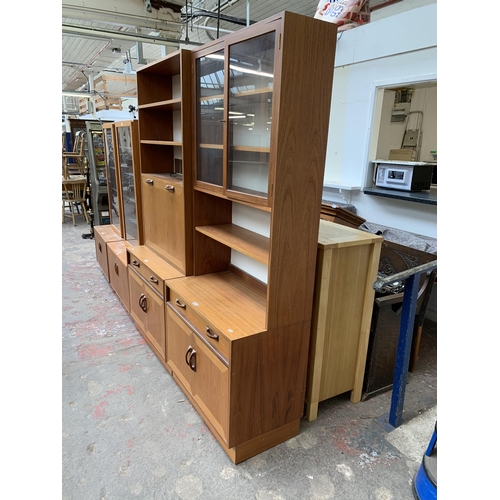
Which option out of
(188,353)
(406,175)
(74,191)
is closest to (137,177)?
(188,353)

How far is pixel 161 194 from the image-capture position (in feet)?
8.48

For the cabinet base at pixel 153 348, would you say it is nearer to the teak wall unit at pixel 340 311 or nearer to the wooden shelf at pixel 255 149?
the teak wall unit at pixel 340 311

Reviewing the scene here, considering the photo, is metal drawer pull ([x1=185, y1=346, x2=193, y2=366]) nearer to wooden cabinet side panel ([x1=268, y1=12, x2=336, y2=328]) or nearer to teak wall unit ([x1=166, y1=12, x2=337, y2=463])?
teak wall unit ([x1=166, y1=12, x2=337, y2=463])

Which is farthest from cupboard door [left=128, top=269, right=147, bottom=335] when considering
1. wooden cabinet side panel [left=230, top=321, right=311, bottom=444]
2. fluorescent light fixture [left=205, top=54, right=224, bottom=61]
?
fluorescent light fixture [left=205, top=54, right=224, bottom=61]

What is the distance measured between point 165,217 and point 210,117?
873mm

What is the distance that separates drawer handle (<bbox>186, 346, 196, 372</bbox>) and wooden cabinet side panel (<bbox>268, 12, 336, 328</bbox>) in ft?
1.84

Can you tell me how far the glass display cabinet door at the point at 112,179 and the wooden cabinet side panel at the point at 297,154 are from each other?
104 inches

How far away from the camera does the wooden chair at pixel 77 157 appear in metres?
6.47

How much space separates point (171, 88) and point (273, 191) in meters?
1.94

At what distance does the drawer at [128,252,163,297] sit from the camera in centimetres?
238

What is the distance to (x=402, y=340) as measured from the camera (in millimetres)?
1856

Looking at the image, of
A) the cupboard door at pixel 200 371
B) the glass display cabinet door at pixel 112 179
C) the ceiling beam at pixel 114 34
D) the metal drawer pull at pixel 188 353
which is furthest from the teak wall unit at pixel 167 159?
the ceiling beam at pixel 114 34
